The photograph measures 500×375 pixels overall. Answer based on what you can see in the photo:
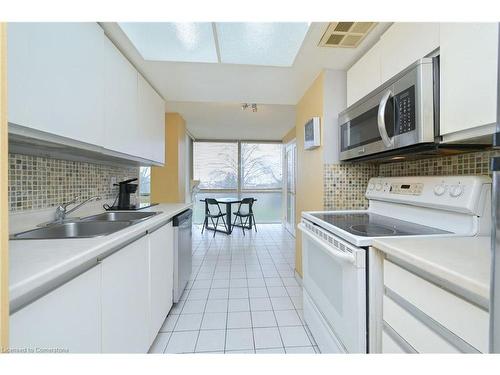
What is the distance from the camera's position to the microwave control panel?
1.04 m

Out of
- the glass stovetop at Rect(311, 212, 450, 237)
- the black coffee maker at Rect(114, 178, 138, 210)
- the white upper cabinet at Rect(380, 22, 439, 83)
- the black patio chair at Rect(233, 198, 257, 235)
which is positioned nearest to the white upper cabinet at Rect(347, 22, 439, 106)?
the white upper cabinet at Rect(380, 22, 439, 83)

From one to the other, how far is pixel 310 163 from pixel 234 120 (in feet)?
7.40

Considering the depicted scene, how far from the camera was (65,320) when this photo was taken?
667mm

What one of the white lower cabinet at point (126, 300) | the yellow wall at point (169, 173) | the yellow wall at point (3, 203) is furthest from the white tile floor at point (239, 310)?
the yellow wall at point (3, 203)

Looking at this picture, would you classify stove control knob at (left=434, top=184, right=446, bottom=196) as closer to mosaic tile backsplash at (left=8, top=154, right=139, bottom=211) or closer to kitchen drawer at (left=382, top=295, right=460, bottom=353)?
kitchen drawer at (left=382, top=295, right=460, bottom=353)

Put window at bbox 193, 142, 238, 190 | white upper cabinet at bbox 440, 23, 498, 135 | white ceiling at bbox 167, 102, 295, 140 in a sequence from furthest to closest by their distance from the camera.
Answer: window at bbox 193, 142, 238, 190 → white ceiling at bbox 167, 102, 295, 140 → white upper cabinet at bbox 440, 23, 498, 135

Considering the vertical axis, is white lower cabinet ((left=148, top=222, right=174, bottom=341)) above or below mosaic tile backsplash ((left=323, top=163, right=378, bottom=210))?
below

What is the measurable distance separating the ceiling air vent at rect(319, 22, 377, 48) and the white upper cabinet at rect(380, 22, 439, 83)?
130 mm

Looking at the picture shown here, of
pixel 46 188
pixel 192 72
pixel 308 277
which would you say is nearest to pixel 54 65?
pixel 46 188

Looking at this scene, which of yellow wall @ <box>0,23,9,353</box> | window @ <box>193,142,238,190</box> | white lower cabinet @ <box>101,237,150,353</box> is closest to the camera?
yellow wall @ <box>0,23,9,353</box>

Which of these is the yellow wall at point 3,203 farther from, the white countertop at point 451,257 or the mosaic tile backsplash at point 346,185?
the mosaic tile backsplash at point 346,185

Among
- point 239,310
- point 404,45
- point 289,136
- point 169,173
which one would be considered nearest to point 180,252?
point 239,310

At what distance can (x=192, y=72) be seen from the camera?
1.88m

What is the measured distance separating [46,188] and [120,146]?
480 mm
